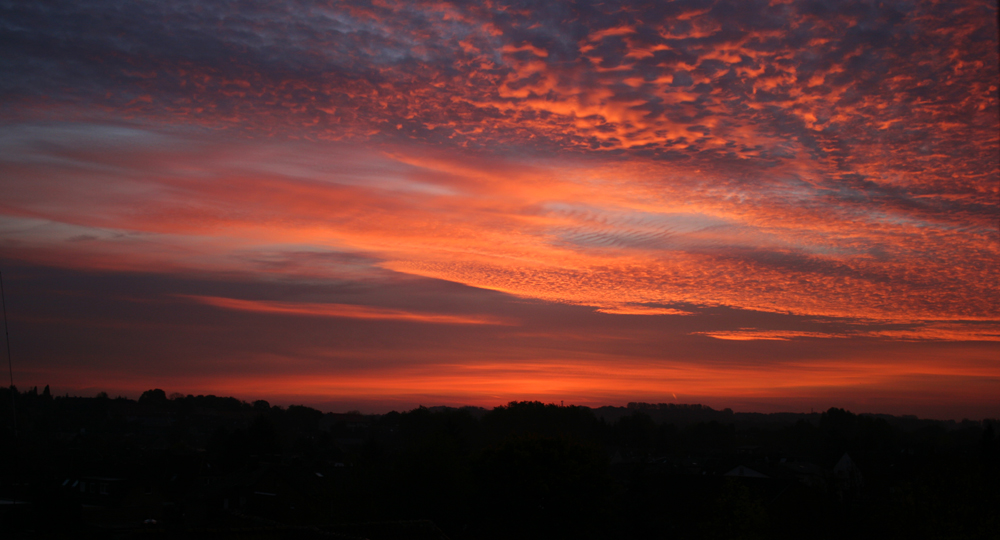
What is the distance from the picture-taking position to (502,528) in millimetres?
37938

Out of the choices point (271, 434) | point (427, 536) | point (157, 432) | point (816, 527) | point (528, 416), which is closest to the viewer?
point (427, 536)

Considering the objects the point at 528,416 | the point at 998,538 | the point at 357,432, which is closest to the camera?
the point at 998,538

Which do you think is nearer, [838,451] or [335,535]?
[335,535]

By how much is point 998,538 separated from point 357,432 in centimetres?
17678

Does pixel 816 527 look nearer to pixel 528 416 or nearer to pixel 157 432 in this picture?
pixel 528 416

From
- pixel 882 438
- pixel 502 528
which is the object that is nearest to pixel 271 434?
pixel 502 528

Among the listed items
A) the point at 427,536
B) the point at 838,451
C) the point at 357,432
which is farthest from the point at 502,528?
the point at 357,432

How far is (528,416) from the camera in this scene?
156000 mm

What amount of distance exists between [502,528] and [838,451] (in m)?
73.1

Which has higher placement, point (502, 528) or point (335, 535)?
point (335, 535)

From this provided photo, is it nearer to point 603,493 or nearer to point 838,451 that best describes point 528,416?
point 838,451

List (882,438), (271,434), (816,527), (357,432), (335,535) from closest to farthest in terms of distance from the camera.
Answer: (335,535) < (816,527) < (271,434) < (882,438) < (357,432)

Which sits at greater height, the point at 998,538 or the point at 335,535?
the point at 335,535

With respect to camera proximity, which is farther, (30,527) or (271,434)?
(271,434)
